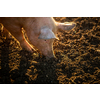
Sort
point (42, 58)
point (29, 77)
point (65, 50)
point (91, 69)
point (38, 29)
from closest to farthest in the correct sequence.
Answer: point (38, 29) → point (29, 77) → point (91, 69) → point (42, 58) → point (65, 50)

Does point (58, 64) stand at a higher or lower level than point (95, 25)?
lower

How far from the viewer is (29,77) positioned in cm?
203

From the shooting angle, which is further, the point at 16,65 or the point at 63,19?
the point at 63,19

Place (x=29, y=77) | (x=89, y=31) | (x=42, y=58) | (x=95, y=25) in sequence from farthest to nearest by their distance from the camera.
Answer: (x=95, y=25), (x=89, y=31), (x=42, y=58), (x=29, y=77)

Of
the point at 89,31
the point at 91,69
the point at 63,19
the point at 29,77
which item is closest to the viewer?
the point at 29,77

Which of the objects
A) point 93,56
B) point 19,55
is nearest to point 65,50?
point 93,56

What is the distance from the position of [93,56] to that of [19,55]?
2.05 metres

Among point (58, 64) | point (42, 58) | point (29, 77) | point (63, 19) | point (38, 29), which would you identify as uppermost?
point (63, 19)

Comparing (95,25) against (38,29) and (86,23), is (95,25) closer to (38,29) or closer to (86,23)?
(86,23)

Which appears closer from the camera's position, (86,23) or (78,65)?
(78,65)

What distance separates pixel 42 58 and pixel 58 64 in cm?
46

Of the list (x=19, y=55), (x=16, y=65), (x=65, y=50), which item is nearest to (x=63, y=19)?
(x=65, y=50)

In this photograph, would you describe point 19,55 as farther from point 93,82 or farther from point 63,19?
point 63,19

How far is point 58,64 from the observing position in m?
2.30
